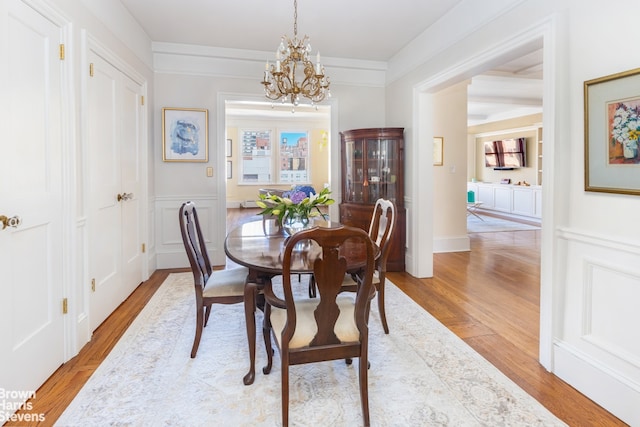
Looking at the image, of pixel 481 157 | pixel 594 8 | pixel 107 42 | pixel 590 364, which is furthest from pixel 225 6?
pixel 481 157

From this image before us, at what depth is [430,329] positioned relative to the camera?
2637mm

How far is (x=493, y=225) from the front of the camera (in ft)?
25.7

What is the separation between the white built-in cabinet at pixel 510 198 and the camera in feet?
27.2

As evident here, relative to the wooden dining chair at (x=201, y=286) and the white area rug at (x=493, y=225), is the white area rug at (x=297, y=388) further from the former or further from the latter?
the white area rug at (x=493, y=225)

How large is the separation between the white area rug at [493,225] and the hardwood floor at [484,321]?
2.05m

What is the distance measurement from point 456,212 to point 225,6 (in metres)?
4.10

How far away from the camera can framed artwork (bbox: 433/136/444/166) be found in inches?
206

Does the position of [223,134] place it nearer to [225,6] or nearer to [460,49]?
[225,6]

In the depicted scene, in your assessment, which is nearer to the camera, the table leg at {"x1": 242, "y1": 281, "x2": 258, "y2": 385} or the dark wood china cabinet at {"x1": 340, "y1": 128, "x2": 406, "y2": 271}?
the table leg at {"x1": 242, "y1": 281, "x2": 258, "y2": 385}

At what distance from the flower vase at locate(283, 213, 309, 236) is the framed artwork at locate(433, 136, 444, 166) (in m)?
3.27

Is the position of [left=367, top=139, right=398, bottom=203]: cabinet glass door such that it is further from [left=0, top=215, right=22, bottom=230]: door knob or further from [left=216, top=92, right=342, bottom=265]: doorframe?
[left=0, top=215, right=22, bottom=230]: door knob

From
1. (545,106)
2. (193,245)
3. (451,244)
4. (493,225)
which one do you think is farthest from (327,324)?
(493,225)

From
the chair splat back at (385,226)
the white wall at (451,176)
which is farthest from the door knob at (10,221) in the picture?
the white wall at (451,176)

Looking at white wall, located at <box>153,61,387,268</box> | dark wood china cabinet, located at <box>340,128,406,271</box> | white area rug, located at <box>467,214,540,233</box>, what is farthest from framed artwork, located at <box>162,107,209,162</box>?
white area rug, located at <box>467,214,540,233</box>
